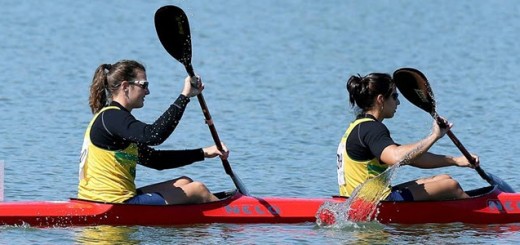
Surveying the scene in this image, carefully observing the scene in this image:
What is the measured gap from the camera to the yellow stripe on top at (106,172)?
11773mm

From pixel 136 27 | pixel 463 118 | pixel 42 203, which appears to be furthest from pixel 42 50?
pixel 42 203

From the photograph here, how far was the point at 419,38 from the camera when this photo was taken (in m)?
29.5

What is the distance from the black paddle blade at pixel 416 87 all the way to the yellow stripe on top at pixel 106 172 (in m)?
2.28

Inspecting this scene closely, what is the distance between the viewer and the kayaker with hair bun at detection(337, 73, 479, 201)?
11.9m

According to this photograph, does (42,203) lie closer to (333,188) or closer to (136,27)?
(333,188)

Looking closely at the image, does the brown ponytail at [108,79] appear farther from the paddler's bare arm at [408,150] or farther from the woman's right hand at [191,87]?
the paddler's bare arm at [408,150]

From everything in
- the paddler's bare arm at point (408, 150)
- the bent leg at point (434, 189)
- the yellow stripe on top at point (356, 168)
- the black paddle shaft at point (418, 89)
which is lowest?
the bent leg at point (434, 189)

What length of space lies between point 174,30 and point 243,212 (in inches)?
63.2

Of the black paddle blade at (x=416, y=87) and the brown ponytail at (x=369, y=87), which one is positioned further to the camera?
the black paddle blade at (x=416, y=87)

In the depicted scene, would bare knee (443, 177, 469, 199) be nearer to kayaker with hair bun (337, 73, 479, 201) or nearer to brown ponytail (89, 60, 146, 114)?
kayaker with hair bun (337, 73, 479, 201)

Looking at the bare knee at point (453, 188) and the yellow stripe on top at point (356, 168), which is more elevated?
the yellow stripe on top at point (356, 168)

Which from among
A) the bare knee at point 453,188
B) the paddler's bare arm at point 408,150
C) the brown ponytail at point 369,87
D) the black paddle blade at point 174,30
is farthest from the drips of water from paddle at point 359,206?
the black paddle blade at point 174,30

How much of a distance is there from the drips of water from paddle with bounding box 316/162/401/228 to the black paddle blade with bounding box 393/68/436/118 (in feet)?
2.23

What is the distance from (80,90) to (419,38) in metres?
10.1
